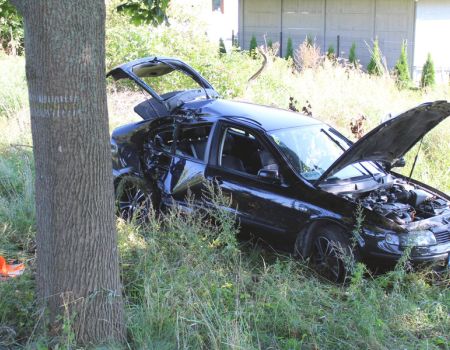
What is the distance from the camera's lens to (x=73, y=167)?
3363 mm

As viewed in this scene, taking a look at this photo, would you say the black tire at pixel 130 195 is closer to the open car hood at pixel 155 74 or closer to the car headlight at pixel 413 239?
the open car hood at pixel 155 74

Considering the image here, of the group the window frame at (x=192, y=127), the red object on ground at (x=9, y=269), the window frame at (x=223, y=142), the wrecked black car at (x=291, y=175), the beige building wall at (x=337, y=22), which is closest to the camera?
the red object on ground at (x=9, y=269)

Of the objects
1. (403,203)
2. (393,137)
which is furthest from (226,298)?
(393,137)

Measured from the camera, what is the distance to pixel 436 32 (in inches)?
832

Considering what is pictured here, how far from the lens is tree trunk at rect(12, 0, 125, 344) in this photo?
3236mm

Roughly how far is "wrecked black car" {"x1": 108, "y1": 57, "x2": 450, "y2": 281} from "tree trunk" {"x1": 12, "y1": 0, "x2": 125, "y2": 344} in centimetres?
216

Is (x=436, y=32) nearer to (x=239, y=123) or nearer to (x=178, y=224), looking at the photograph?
(x=239, y=123)

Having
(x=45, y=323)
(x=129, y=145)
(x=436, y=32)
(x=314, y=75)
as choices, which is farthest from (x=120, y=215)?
(x=436, y=32)

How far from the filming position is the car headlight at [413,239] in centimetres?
480

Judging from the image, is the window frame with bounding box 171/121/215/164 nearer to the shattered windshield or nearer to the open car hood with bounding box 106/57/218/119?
the open car hood with bounding box 106/57/218/119

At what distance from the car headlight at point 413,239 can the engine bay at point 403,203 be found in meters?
0.14

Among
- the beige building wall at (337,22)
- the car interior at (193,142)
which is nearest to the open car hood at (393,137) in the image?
the car interior at (193,142)

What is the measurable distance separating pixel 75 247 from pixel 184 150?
312 centimetres

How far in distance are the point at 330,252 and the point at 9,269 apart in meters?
2.72
